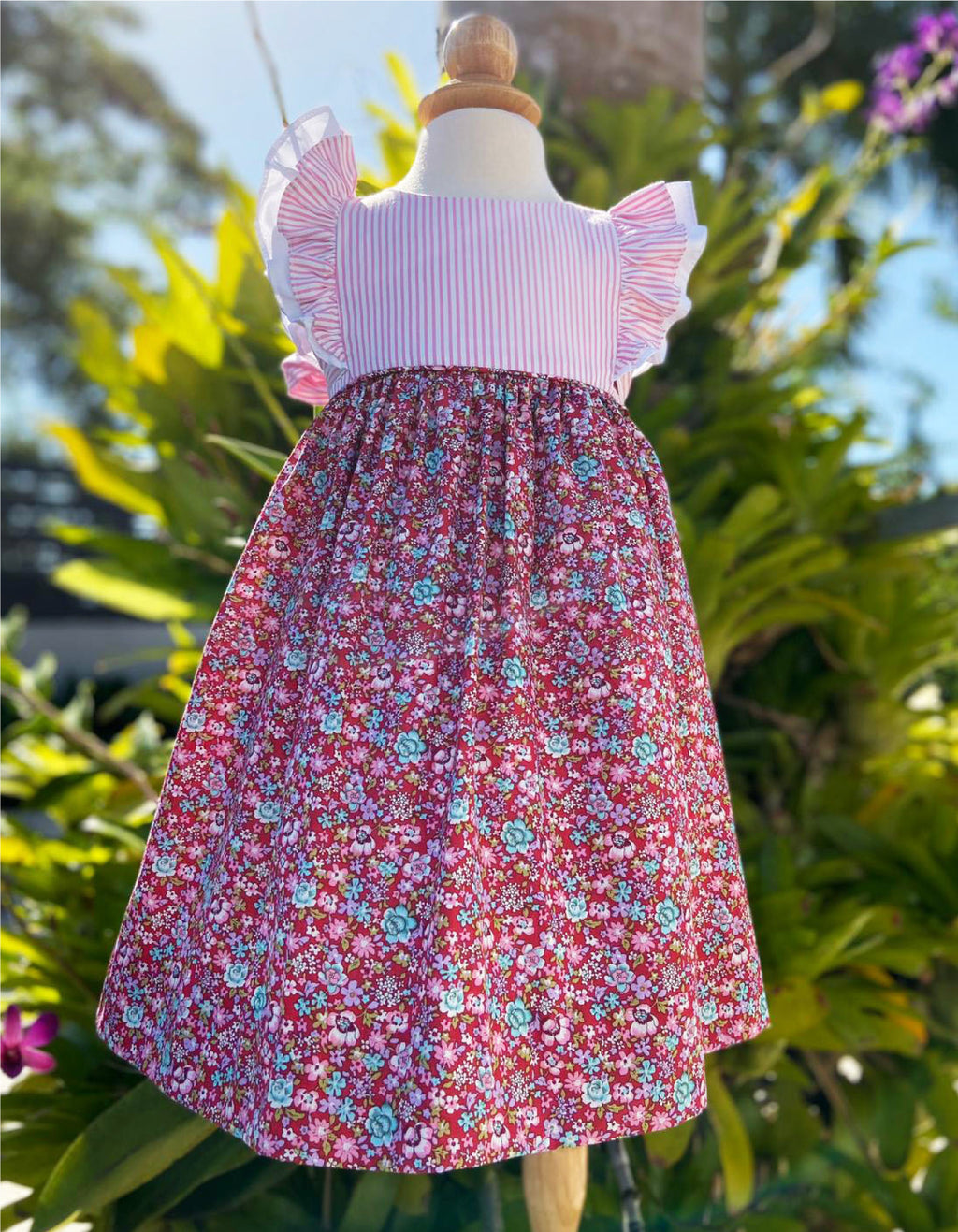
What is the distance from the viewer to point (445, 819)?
0.78 meters

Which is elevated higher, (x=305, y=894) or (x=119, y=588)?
(x=305, y=894)

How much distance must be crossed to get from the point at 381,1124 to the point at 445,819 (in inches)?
8.0

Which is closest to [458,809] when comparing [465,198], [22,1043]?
[465,198]

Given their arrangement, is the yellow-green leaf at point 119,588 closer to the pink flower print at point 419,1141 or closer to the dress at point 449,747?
the dress at point 449,747

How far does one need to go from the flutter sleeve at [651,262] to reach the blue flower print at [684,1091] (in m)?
0.59

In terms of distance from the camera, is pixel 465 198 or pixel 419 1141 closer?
pixel 419 1141

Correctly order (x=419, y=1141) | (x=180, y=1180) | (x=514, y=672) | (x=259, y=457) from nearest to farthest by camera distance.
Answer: (x=419, y=1141) → (x=514, y=672) → (x=180, y=1180) → (x=259, y=457)

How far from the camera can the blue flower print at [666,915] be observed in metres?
0.81

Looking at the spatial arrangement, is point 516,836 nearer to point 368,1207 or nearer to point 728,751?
point 368,1207

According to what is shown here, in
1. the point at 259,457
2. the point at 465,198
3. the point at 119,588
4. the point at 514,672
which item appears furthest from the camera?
the point at 119,588

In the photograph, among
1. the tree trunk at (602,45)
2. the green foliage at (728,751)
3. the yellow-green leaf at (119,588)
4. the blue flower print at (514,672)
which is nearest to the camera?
the blue flower print at (514,672)

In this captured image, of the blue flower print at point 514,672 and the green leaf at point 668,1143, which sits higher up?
the blue flower print at point 514,672

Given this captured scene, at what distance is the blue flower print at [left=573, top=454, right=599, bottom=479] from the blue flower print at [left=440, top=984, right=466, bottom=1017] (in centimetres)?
42

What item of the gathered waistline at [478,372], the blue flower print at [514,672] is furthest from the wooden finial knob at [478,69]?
the blue flower print at [514,672]
